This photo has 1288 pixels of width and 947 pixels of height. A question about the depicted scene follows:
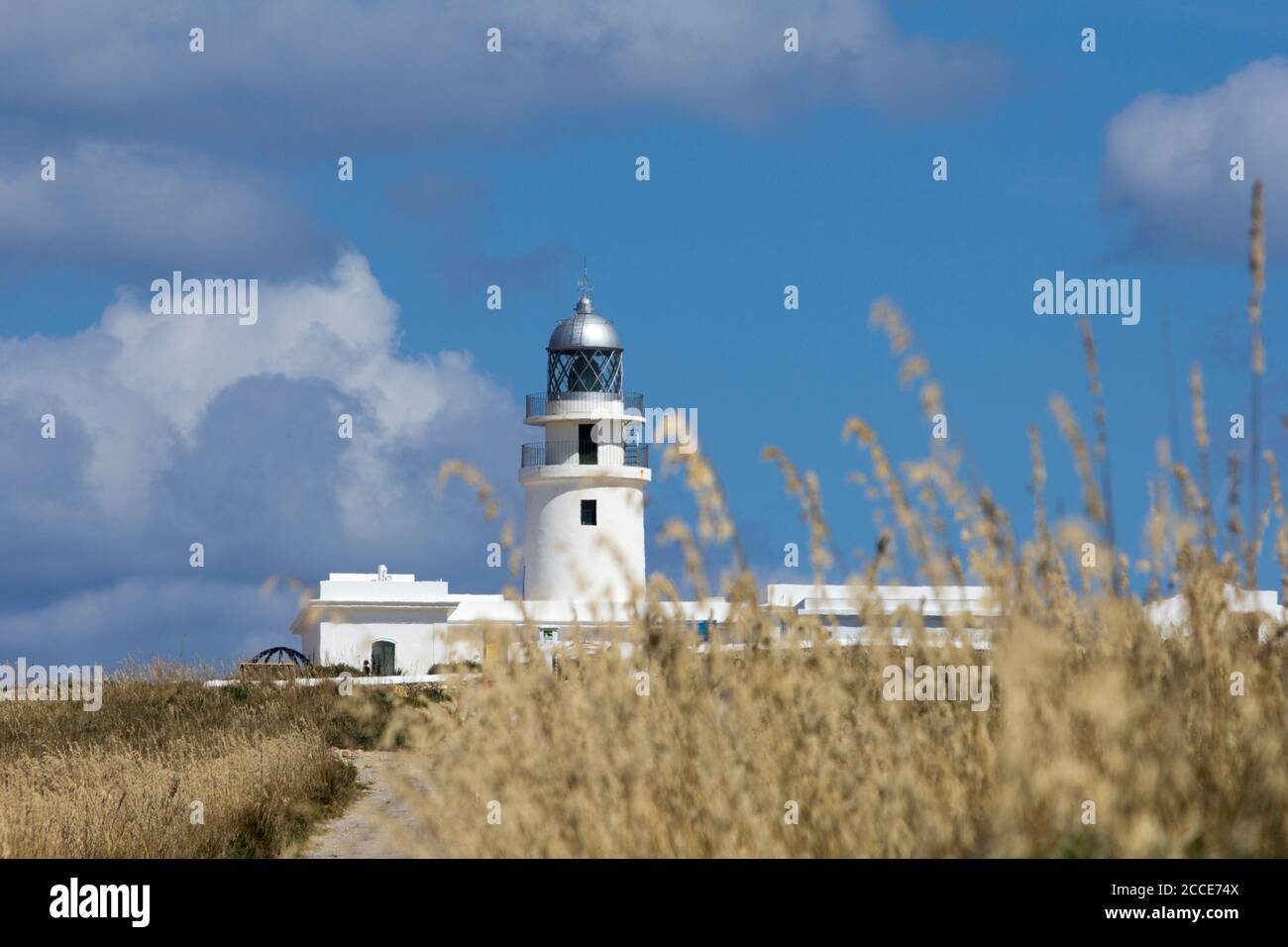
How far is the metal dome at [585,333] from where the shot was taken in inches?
1566

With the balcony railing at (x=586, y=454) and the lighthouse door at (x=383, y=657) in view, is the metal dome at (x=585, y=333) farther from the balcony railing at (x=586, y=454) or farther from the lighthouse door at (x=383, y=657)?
the lighthouse door at (x=383, y=657)

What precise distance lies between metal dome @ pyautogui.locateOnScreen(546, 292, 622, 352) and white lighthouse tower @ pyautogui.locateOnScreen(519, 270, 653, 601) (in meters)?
0.02

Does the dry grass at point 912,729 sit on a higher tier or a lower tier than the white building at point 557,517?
lower

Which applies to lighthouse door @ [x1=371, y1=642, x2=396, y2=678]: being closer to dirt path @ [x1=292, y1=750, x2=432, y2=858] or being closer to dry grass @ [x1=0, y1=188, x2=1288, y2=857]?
dirt path @ [x1=292, y1=750, x2=432, y2=858]

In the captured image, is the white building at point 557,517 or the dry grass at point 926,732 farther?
the white building at point 557,517

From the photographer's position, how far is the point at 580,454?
39.7 m

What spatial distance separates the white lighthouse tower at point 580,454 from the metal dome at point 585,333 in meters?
0.02

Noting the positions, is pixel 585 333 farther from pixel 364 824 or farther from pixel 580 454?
pixel 364 824

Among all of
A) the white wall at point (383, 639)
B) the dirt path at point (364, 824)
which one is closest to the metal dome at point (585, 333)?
the white wall at point (383, 639)

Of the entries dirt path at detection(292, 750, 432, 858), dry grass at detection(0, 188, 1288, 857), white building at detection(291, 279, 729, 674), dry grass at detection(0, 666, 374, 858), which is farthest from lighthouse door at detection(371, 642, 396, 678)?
dry grass at detection(0, 188, 1288, 857)

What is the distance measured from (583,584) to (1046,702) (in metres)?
2.47

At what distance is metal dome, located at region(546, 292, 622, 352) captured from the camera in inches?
1566
